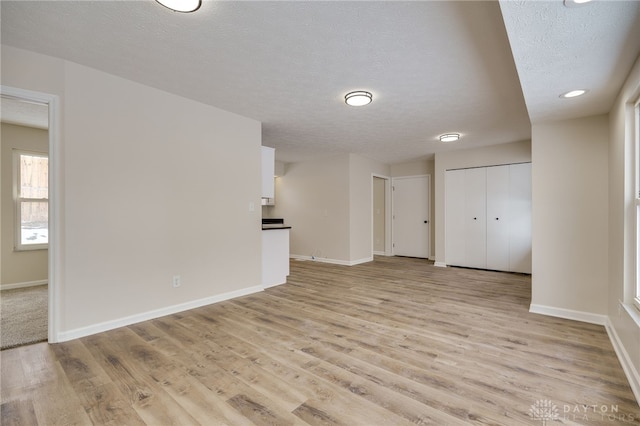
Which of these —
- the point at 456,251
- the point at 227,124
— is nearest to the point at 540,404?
the point at 227,124

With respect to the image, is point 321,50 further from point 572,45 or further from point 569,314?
point 569,314

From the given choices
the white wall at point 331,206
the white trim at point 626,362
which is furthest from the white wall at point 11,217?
the white trim at point 626,362

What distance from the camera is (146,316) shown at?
9.72 ft

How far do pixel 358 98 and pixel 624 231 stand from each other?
101 inches

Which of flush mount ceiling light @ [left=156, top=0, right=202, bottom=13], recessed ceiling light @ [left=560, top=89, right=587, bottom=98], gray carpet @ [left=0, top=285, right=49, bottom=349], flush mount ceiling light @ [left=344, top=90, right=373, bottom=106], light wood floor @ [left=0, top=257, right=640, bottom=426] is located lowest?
light wood floor @ [left=0, top=257, right=640, bottom=426]

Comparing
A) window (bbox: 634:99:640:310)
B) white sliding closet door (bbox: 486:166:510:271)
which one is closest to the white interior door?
white sliding closet door (bbox: 486:166:510:271)

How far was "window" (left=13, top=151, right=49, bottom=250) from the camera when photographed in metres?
4.34

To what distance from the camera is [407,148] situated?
5.73 m

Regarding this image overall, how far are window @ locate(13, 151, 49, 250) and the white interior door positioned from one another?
685 centimetres

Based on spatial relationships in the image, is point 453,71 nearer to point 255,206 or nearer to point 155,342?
point 255,206

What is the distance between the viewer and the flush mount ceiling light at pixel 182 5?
1.74m

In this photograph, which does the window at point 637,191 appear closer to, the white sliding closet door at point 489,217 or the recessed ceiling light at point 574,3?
the recessed ceiling light at point 574,3

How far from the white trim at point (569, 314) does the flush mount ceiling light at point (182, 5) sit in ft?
13.9

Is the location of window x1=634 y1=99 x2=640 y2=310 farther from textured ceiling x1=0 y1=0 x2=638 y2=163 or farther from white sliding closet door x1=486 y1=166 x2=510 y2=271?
white sliding closet door x1=486 y1=166 x2=510 y2=271
